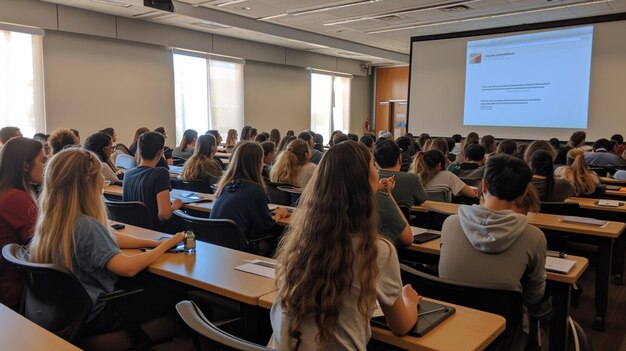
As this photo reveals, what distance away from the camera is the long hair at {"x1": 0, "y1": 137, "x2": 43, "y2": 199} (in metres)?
2.42

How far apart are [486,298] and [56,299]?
172 centimetres

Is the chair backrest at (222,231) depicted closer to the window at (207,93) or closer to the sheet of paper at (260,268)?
the sheet of paper at (260,268)

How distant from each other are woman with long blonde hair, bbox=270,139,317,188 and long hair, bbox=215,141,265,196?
4.43ft

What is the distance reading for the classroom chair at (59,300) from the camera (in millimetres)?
1840

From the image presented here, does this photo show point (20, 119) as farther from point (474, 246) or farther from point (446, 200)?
point (474, 246)

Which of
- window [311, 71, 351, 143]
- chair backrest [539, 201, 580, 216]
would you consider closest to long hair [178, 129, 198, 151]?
chair backrest [539, 201, 580, 216]

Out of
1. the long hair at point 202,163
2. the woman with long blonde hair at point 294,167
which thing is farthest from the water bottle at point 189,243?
the long hair at point 202,163

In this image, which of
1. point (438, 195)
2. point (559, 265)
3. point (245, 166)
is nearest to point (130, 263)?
point (245, 166)

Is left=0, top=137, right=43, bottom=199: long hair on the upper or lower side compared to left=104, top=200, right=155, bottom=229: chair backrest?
upper

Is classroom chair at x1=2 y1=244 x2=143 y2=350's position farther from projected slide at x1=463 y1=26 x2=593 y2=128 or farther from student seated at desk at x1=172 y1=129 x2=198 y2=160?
projected slide at x1=463 y1=26 x2=593 y2=128

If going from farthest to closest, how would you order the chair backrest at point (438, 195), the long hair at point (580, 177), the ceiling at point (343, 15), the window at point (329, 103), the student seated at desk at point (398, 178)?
the window at point (329, 103) → the ceiling at point (343, 15) → the long hair at point (580, 177) → the chair backrest at point (438, 195) → the student seated at desk at point (398, 178)

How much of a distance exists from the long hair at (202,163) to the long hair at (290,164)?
75 centimetres

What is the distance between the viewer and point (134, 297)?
2188 mm

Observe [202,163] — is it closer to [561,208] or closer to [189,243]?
[189,243]
